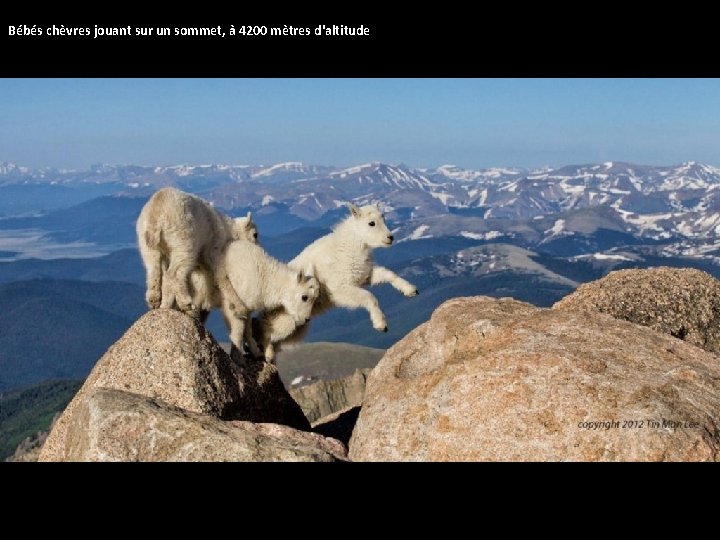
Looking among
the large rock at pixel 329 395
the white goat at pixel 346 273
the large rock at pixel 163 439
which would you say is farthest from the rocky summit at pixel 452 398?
the large rock at pixel 329 395

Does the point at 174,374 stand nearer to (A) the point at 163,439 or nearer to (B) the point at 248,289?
(A) the point at 163,439

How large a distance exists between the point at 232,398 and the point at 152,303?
3682mm

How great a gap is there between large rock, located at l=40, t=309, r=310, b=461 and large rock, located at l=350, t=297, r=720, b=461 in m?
2.62

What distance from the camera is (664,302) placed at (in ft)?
60.2

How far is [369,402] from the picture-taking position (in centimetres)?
1379

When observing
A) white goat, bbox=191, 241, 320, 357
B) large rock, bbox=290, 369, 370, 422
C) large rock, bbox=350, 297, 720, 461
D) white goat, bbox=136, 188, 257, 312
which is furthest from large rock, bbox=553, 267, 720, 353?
large rock, bbox=290, 369, 370, 422

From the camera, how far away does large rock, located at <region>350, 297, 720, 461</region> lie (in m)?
10.1

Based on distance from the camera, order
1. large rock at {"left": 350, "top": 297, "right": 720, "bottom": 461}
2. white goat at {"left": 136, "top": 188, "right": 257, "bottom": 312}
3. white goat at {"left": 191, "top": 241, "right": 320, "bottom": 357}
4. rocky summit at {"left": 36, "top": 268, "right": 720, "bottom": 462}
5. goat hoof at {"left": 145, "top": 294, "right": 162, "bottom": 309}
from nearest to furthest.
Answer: rocky summit at {"left": 36, "top": 268, "right": 720, "bottom": 462}
large rock at {"left": 350, "top": 297, "right": 720, "bottom": 461}
white goat at {"left": 136, "top": 188, "right": 257, "bottom": 312}
goat hoof at {"left": 145, "top": 294, "right": 162, "bottom": 309}
white goat at {"left": 191, "top": 241, "right": 320, "bottom": 357}

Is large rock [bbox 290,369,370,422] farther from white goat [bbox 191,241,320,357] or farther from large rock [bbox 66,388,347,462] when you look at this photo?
large rock [bbox 66,388,347,462]

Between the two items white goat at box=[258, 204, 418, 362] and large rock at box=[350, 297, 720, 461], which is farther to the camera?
white goat at box=[258, 204, 418, 362]

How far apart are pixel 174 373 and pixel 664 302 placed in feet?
39.8

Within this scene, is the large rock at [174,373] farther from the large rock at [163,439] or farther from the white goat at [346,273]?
the white goat at [346,273]

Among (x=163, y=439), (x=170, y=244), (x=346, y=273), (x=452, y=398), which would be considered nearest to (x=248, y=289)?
(x=170, y=244)
